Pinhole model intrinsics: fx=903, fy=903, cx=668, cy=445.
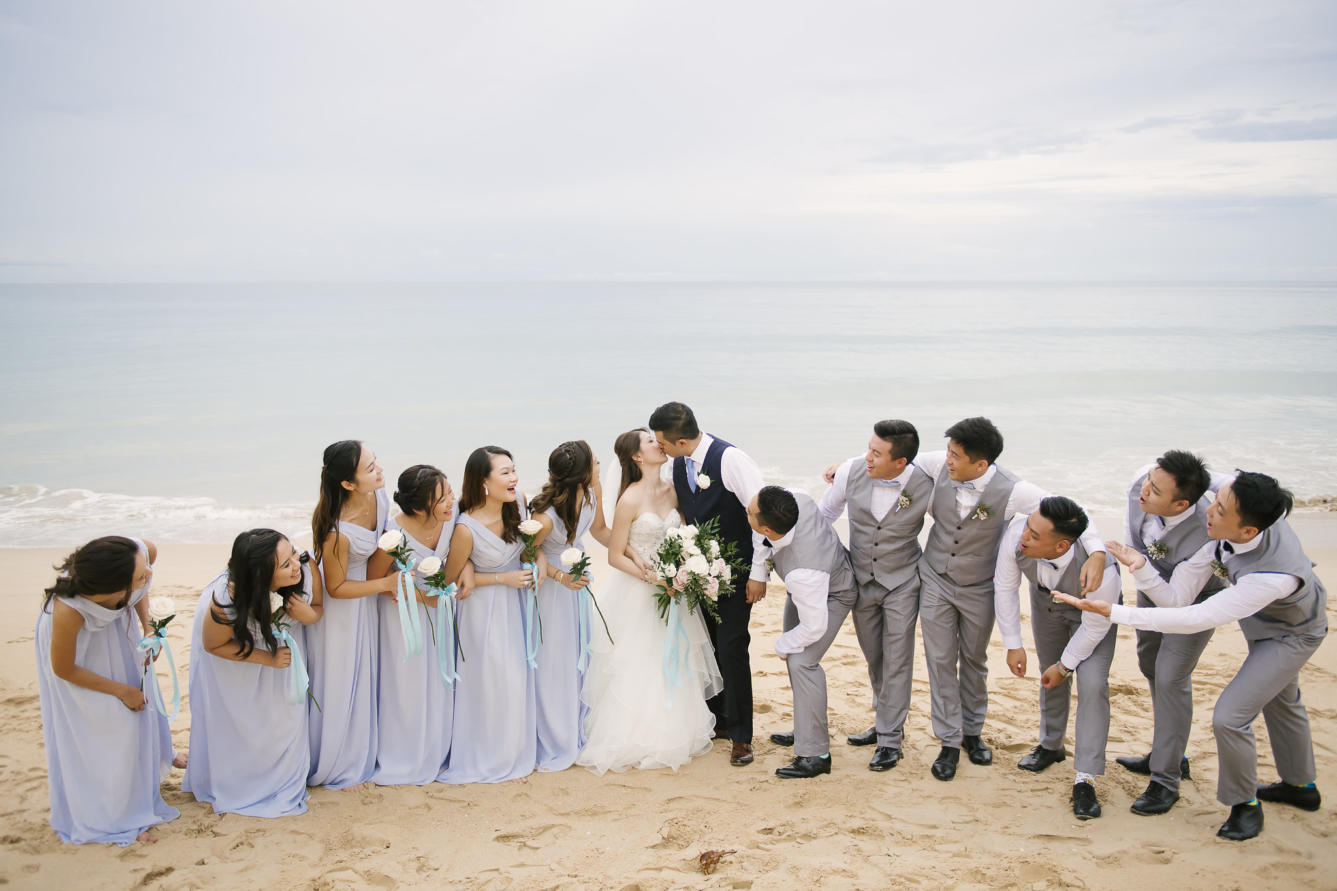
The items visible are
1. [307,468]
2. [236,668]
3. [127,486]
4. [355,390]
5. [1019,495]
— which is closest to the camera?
[236,668]

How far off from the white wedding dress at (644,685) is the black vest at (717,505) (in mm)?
130

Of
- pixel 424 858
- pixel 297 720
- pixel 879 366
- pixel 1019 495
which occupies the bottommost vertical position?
pixel 424 858

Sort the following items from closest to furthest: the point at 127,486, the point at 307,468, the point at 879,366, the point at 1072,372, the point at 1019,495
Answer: the point at 1019,495 → the point at 127,486 → the point at 307,468 → the point at 1072,372 → the point at 879,366

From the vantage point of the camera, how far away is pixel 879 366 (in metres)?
33.3

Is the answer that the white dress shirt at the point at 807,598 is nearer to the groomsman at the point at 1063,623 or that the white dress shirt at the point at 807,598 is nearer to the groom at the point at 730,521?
the groom at the point at 730,521

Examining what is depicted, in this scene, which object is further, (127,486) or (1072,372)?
(1072,372)

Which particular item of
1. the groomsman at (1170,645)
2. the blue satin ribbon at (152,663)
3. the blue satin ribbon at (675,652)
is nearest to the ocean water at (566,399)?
the blue satin ribbon at (152,663)

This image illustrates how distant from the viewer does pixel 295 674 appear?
15.0 ft

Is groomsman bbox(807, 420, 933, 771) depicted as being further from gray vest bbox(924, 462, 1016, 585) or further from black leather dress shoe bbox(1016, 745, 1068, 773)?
black leather dress shoe bbox(1016, 745, 1068, 773)

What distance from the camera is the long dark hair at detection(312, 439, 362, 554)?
461 cm

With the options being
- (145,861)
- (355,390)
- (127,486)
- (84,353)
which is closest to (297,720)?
(145,861)

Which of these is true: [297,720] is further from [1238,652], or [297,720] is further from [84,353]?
[84,353]

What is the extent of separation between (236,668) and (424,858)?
1.34 meters

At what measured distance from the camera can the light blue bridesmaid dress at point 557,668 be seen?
5.25 m
